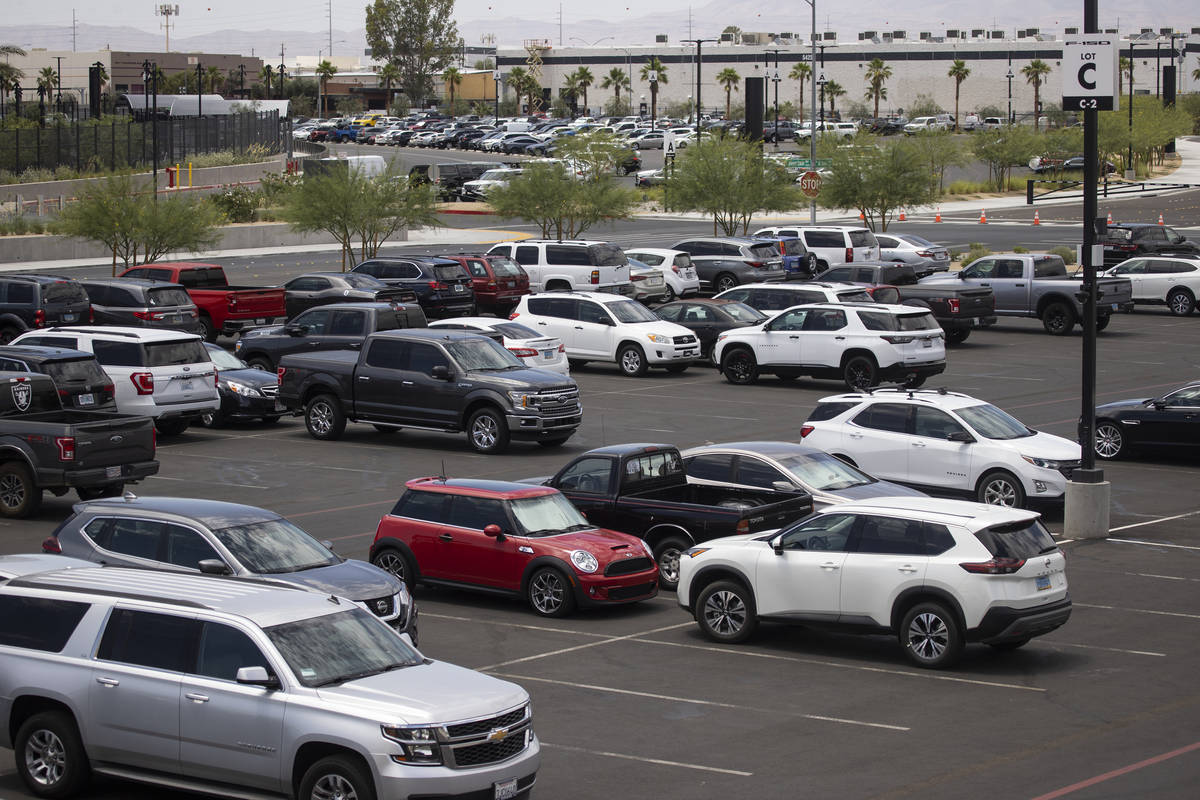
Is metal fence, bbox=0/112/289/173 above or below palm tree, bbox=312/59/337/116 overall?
below

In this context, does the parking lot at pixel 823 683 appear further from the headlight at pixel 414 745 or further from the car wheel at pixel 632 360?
the car wheel at pixel 632 360

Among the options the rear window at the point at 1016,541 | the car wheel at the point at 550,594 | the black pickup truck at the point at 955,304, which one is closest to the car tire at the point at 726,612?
the car wheel at the point at 550,594

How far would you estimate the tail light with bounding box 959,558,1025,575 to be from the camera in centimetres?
1273

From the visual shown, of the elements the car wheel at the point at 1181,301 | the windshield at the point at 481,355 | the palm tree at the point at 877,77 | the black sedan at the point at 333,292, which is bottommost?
the windshield at the point at 481,355

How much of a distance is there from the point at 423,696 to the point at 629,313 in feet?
78.0

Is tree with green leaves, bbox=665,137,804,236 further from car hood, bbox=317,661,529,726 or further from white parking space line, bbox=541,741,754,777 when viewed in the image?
car hood, bbox=317,661,529,726

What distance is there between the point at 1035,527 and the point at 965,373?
18919 millimetres

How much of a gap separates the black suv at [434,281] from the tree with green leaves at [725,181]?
50.9 ft

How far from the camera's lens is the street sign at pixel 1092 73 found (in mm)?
18672

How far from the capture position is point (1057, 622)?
513 inches

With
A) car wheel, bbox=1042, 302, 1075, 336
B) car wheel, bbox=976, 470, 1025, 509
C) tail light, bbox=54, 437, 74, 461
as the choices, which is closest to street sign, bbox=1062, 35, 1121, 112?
car wheel, bbox=976, 470, 1025, 509

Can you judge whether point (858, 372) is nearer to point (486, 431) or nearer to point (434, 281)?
point (486, 431)

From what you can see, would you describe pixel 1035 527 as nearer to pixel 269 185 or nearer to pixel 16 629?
pixel 16 629

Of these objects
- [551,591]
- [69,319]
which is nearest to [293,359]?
[69,319]
